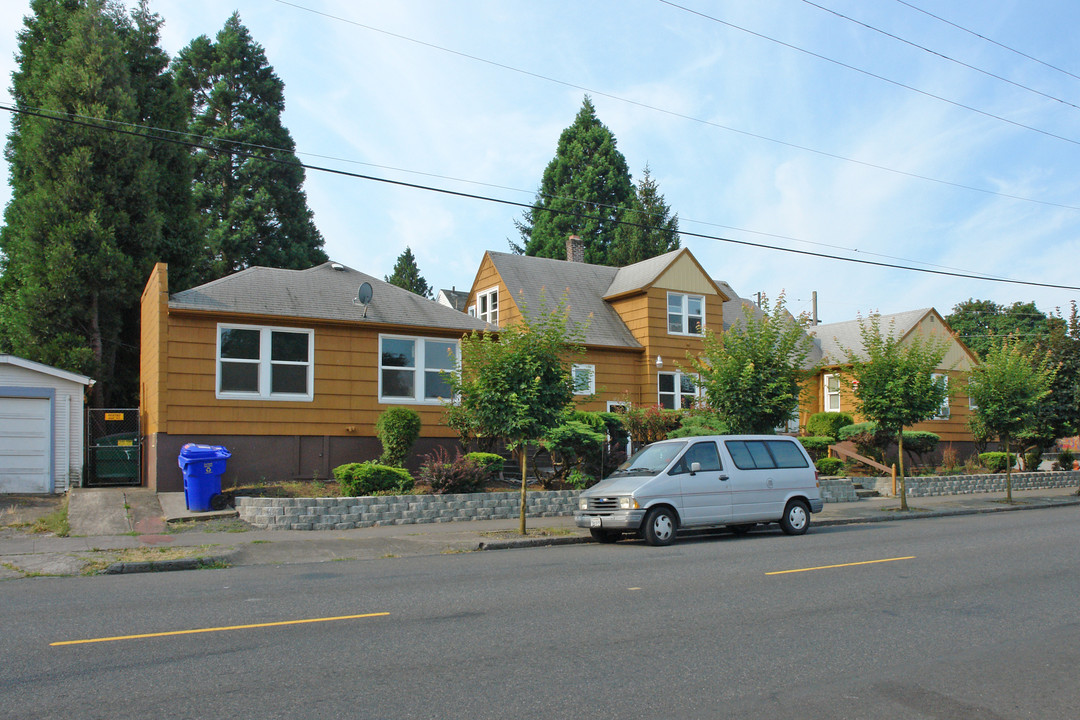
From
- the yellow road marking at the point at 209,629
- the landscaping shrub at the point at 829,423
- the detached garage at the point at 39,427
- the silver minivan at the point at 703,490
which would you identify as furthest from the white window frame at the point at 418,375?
the landscaping shrub at the point at 829,423

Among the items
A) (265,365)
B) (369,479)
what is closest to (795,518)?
(369,479)

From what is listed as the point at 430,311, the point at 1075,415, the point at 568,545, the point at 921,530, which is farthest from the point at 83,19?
the point at 1075,415

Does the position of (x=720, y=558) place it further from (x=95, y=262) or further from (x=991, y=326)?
(x=991, y=326)

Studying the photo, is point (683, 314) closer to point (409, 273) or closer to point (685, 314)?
point (685, 314)

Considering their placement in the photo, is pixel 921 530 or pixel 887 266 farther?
pixel 887 266

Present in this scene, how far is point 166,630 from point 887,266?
21.2 meters

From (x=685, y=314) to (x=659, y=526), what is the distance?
14952 millimetres

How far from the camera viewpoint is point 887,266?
23250 millimetres

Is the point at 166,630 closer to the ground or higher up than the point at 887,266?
closer to the ground

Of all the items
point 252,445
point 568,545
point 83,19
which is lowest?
point 568,545

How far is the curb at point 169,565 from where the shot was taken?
11289mm

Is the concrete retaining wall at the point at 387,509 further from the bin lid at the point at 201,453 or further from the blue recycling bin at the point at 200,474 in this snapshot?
the bin lid at the point at 201,453

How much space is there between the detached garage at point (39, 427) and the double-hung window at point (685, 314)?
56.5 feet

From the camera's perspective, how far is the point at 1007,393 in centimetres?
2328
